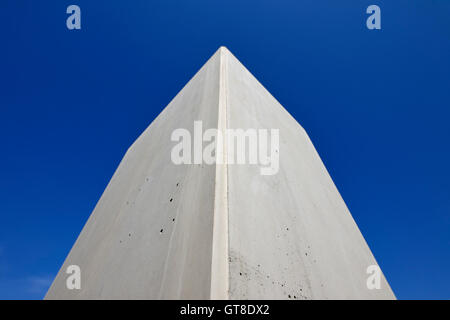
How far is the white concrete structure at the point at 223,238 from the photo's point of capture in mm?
899

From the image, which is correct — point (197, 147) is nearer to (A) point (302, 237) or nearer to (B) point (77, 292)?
(A) point (302, 237)

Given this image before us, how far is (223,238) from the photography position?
906mm

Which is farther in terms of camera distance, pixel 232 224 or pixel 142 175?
pixel 142 175

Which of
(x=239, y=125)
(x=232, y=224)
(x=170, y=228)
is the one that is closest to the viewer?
(x=232, y=224)

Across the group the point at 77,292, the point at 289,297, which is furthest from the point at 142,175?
the point at 289,297

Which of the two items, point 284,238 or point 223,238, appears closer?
point 223,238

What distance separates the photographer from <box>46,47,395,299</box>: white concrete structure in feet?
2.95

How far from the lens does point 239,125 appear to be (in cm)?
148

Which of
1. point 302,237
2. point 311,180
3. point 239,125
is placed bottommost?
point 302,237

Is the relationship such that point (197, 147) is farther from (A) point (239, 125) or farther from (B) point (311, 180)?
(B) point (311, 180)
